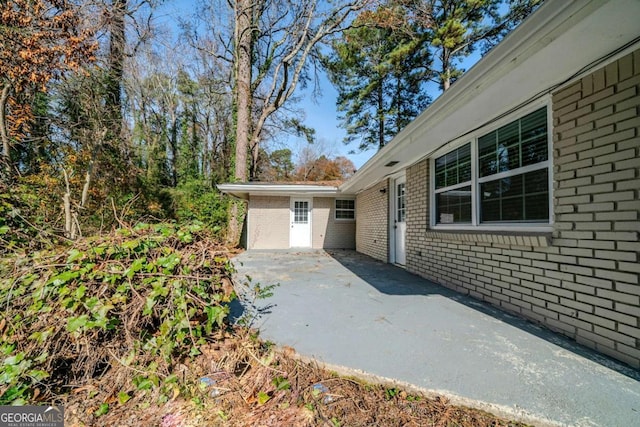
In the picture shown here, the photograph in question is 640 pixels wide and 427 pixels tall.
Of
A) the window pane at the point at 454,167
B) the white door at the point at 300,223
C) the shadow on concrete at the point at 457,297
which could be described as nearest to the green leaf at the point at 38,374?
the shadow on concrete at the point at 457,297

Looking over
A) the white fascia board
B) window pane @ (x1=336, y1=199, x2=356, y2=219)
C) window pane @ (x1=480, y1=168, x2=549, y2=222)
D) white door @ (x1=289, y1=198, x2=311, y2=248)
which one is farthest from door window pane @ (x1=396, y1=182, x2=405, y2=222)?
white door @ (x1=289, y1=198, x2=311, y2=248)

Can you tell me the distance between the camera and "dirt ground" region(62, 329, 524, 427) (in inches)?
57.7

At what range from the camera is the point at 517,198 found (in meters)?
3.05

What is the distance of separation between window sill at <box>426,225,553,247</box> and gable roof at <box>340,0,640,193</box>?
141cm

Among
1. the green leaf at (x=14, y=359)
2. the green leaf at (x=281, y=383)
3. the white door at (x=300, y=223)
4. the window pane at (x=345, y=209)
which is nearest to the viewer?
the green leaf at (x=14, y=359)

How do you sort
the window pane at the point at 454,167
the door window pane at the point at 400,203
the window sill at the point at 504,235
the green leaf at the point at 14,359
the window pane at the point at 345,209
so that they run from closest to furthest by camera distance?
the green leaf at the point at 14,359 → the window sill at the point at 504,235 → the window pane at the point at 454,167 → the door window pane at the point at 400,203 → the window pane at the point at 345,209

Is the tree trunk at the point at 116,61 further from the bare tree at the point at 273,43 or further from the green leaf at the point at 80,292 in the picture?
the green leaf at the point at 80,292

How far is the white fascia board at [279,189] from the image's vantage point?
9031mm

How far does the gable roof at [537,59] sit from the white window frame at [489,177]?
0.36ft

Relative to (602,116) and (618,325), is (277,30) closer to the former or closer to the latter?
(602,116)

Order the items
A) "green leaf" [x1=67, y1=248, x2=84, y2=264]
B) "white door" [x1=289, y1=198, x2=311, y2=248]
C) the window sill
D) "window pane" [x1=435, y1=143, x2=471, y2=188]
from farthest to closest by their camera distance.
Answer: "white door" [x1=289, y1=198, x2=311, y2=248]
"window pane" [x1=435, y1=143, x2=471, y2=188]
the window sill
"green leaf" [x1=67, y1=248, x2=84, y2=264]

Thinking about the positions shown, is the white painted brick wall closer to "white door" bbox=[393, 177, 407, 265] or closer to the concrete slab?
the concrete slab

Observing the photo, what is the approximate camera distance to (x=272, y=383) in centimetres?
177

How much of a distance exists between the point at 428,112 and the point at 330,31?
11.3 m
